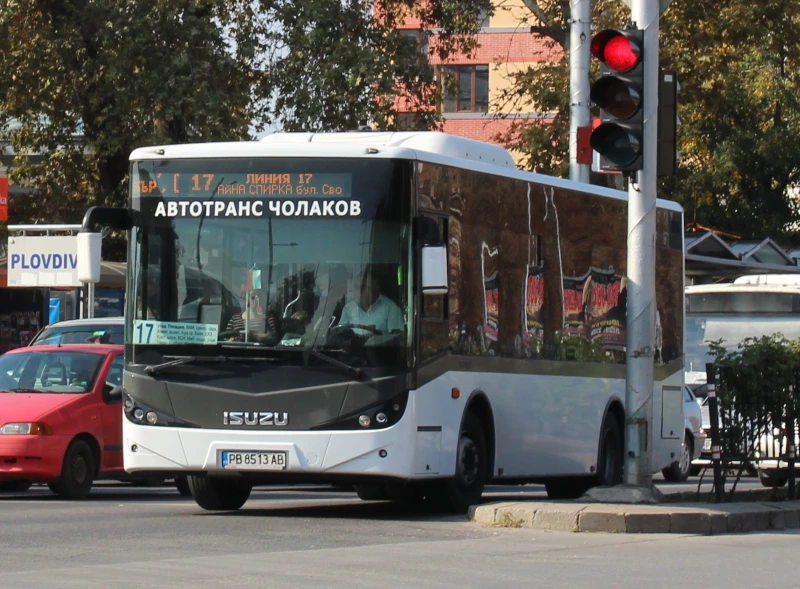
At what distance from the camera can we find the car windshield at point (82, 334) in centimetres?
1961

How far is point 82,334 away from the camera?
64.9 feet

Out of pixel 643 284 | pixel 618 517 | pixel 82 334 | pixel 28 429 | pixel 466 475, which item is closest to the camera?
pixel 618 517

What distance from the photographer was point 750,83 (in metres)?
43.5

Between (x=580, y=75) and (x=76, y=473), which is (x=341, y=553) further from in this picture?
(x=580, y=75)

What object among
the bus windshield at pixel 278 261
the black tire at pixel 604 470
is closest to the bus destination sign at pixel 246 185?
the bus windshield at pixel 278 261

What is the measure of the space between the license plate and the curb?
1.61 metres

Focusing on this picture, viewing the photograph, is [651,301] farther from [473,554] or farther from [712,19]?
[712,19]

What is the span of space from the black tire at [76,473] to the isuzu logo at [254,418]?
376 centimetres

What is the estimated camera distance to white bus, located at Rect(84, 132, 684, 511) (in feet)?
40.2

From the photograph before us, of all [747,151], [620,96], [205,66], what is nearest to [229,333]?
[620,96]

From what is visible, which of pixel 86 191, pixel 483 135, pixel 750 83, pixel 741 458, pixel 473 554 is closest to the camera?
pixel 473 554

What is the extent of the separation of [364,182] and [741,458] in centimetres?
447

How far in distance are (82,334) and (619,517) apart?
32.4 ft

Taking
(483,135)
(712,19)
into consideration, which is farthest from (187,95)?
(483,135)
